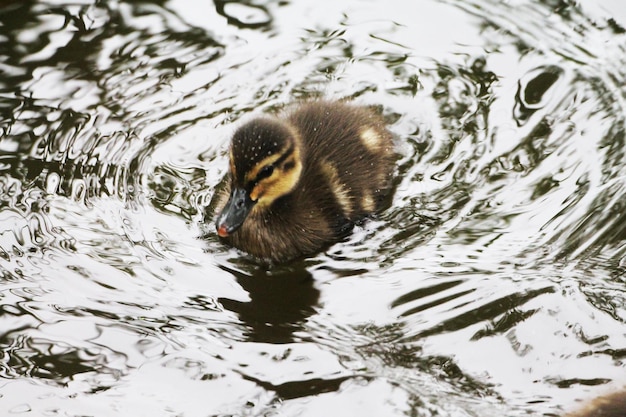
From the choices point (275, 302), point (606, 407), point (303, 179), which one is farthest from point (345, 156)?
point (606, 407)

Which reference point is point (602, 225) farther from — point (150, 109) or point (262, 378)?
point (150, 109)

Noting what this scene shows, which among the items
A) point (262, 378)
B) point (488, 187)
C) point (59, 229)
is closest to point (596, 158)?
point (488, 187)

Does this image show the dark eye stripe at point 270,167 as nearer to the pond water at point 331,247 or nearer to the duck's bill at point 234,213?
the duck's bill at point 234,213

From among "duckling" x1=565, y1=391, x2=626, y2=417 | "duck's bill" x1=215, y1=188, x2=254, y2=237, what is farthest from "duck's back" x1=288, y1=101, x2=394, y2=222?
"duckling" x1=565, y1=391, x2=626, y2=417

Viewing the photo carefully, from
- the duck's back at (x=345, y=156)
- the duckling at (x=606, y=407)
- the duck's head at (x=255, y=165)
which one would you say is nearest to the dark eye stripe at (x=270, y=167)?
the duck's head at (x=255, y=165)

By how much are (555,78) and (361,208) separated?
134 cm

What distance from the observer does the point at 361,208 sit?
→ 427cm

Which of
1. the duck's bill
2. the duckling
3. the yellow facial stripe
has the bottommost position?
the duck's bill

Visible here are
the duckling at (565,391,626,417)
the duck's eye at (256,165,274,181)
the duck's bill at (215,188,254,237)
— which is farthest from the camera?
the duck's eye at (256,165,274,181)

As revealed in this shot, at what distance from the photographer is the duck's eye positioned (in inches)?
157

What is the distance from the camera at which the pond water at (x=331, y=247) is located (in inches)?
127

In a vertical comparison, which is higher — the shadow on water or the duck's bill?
the duck's bill

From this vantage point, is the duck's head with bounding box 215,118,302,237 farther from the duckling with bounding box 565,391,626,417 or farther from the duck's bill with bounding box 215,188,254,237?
the duckling with bounding box 565,391,626,417

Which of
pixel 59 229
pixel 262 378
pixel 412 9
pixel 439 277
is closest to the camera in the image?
pixel 262 378
